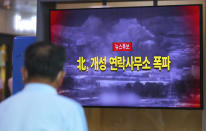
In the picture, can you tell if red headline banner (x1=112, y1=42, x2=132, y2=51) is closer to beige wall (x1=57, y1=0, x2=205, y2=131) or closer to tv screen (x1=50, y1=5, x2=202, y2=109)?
tv screen (x1=50, y1=5, x2=202, y2=109)

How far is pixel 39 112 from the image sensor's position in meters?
1.00

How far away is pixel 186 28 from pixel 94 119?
1.18m

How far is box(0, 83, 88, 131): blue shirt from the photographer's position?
1.00m

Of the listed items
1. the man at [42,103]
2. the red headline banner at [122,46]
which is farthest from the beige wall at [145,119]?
the man at [42,103]

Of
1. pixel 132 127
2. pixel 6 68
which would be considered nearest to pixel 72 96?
pixel 132 127

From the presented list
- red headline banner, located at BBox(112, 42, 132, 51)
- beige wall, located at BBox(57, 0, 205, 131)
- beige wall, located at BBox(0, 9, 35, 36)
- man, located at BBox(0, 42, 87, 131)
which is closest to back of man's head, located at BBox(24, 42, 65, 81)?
man, located at BBox(0, 42, 87, 131)

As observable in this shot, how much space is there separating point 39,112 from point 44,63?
165 millimetres

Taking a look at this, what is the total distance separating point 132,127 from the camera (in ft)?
9.86

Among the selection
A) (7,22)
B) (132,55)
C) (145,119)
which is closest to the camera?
(132,55)

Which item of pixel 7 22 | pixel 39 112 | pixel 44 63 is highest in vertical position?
pixel 7 22

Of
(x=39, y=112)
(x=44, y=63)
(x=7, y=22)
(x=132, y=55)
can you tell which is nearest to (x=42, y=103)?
(x=39, y=112)

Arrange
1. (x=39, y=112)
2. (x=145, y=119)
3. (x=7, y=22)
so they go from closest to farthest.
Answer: (x=39, y=112) < (x=145, y=119) < (x=7, y=22)

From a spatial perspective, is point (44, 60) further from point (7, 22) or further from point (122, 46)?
point (7, 22)

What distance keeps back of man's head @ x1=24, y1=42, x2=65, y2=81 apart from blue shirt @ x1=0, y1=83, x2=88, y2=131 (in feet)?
0.14
